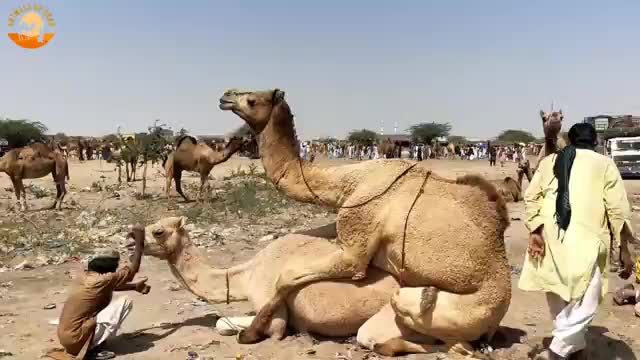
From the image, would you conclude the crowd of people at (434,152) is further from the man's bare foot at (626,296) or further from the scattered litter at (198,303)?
the man's bare foot at (626,296)

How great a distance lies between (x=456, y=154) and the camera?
58875 millimetres

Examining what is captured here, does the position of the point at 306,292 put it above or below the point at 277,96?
below

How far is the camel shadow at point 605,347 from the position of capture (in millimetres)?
5734

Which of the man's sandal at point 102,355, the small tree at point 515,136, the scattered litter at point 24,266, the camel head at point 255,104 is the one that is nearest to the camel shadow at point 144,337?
the man's sandal at point 102,355

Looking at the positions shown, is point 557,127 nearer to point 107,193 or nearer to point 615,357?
point 615,357

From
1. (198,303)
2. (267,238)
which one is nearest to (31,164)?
(267,238)

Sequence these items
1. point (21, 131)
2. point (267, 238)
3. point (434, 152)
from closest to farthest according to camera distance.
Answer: point (267, 238) → point (434, 152) → point (21, 131)

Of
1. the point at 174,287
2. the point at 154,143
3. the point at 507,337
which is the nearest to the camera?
the point at 507,337

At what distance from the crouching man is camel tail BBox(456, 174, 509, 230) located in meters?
3.09

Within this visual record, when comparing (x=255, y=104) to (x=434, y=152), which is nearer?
(x=255, y=104)

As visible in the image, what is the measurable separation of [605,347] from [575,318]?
1.42 metres

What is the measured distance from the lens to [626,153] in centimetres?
2747

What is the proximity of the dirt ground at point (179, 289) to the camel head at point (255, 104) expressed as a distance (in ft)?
5.44

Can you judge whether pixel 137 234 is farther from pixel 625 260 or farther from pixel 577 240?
pixel 625 260
